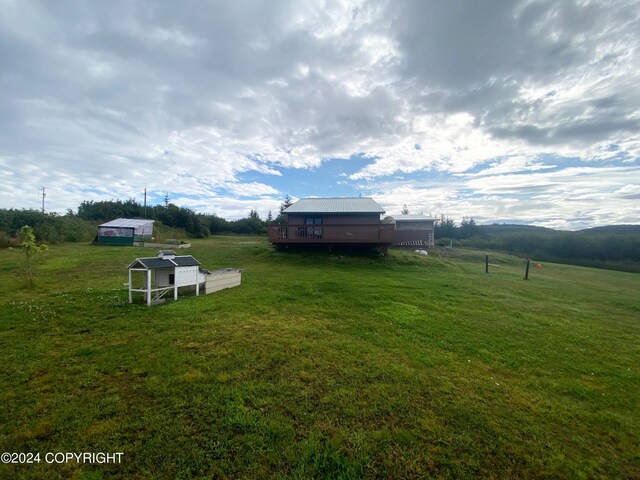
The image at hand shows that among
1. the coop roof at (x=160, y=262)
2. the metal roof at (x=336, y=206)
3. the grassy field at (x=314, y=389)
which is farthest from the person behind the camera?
the metal roof at (x=336, y=206)

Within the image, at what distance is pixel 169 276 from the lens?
8.11 metres

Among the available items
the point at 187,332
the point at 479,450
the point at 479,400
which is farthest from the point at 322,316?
the point at 479,450

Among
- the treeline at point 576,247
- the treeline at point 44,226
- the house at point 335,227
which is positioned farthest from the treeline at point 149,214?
the treeline at point 576,247

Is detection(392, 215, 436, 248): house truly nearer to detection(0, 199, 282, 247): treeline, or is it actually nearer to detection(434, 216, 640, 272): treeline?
detection(434, 216, 640, 272): treeline

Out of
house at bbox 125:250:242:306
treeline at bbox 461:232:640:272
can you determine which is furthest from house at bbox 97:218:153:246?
treeline at bbox 461:232:640:272

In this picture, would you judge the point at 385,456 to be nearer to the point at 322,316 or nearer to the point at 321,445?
the point at 321,445

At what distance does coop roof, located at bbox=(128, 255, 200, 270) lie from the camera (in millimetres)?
7262

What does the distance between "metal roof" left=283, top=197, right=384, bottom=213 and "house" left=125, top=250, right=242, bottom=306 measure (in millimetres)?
10618

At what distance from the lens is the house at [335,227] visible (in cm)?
1678

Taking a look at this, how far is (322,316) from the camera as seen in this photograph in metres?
6.83

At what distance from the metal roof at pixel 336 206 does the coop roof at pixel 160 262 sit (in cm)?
1100

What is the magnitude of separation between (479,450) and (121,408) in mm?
4014

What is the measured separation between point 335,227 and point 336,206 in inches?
123

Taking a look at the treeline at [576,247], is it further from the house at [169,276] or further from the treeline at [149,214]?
the treeline at [149,214]
